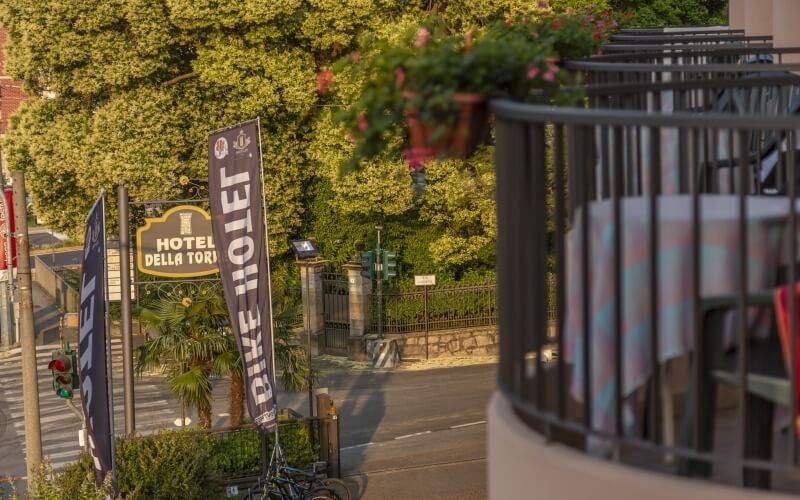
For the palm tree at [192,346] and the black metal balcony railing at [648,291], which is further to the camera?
the palm tree at [192,346]

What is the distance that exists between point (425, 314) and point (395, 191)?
124 inches

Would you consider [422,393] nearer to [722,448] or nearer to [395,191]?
[395,191]

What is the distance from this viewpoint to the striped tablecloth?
4031mm

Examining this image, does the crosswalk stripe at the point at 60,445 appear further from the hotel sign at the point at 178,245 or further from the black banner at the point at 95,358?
the black banner at the point at 95,358

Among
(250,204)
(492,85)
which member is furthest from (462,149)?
(250,204)

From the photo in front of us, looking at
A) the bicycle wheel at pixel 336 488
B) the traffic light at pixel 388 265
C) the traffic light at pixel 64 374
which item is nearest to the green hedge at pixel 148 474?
the bicycle wheel at pixel 336 488

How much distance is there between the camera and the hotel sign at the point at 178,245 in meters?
23.1

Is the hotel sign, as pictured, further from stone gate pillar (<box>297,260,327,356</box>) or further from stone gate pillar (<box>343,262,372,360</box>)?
stone gate pillar (<box>297,260,327,356</box>)

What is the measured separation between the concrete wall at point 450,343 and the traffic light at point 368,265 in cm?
162

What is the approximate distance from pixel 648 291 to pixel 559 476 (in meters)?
0.61

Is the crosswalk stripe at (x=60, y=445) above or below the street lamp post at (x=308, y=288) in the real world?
below

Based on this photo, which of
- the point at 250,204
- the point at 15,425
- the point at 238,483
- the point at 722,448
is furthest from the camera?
the point at 15,425

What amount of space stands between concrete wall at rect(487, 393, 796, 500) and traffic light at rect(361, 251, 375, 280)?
100.0 feet

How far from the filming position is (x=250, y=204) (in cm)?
1928
